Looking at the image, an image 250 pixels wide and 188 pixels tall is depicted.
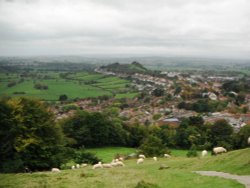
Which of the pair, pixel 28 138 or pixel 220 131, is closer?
pixel 28 138

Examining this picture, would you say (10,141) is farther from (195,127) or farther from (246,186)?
(195,127)

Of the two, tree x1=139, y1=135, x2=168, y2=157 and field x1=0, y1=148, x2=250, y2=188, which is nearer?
field x1=0, y1=148, x2=250, y2=188

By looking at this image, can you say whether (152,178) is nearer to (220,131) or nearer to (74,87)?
(220,131)

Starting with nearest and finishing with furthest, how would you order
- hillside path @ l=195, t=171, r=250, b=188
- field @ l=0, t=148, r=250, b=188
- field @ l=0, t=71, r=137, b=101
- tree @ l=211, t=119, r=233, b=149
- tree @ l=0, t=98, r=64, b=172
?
hillside path @ l=195, t=171, r=250, b=188 < field @ l=0, t=148, r=250, b=188 < tree @ l=0, t=98, r=64, b=172 < tree @ l=211, t=119, r=233, b=149 < field @ l=0, t=71, r=137, b=101

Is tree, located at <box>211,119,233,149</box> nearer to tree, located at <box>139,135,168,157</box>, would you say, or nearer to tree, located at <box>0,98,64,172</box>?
tree, located at <box>139,135,168,157</box>

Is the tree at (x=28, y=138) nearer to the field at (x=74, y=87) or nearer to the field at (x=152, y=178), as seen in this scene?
the field at (x=152, y=178)

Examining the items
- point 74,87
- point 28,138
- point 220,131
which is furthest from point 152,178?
point 74,87

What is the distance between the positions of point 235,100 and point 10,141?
9127cm

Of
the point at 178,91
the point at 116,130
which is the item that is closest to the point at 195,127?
the point at 116,130

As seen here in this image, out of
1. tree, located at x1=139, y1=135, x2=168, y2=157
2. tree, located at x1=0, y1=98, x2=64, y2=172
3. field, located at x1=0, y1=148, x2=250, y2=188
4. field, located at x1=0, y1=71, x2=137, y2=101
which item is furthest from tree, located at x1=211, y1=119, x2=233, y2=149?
field, located at x1=0, y1=71, x2=137, y2=101

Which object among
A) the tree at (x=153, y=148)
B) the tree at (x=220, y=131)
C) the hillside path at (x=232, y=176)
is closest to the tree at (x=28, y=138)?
the tree at (x=153, y=148)

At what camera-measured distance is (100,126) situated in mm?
59781

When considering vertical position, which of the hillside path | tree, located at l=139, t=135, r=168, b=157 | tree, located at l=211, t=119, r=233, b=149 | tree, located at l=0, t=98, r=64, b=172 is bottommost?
tree, located at l=211, t=119, r=233, b=149

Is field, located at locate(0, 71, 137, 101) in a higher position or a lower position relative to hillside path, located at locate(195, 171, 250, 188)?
lower
